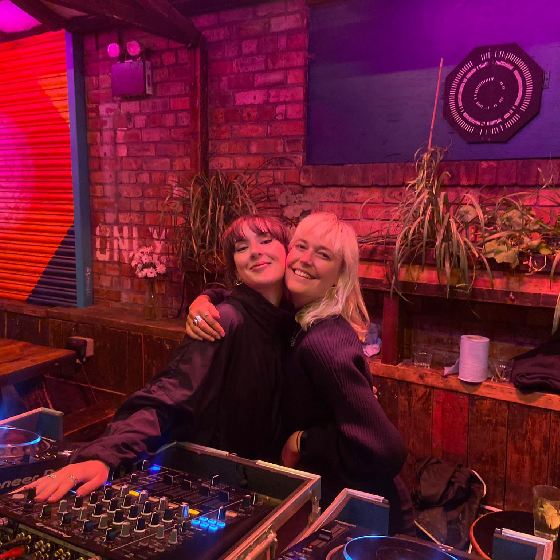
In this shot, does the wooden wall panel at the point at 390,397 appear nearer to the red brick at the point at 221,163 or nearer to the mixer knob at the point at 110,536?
the red brick at the point at 221,163

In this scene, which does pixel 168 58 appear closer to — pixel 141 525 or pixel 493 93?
pixel 493 93

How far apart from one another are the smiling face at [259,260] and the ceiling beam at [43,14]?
9.45 ft

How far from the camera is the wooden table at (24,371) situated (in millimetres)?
3002

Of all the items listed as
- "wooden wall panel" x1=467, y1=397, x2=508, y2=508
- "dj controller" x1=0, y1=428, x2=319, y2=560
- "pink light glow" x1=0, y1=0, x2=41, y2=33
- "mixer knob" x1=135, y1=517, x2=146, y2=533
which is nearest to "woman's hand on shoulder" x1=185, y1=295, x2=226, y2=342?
"dj controller" x1=0, y1=428, x2=319, y2=560

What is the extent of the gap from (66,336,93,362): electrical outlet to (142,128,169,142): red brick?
1.43 meters

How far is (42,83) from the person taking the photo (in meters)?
4.22

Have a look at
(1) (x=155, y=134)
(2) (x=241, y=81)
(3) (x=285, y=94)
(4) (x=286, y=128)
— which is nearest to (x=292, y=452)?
(4) (x=286, y=128)

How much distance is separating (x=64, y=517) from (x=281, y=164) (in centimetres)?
268

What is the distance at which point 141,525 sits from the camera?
1.00 meters

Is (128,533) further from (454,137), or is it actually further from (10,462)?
(454,137)

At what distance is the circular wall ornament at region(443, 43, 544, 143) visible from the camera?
107 inches

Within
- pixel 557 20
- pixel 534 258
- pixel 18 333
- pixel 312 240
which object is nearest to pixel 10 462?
pixel 312 240

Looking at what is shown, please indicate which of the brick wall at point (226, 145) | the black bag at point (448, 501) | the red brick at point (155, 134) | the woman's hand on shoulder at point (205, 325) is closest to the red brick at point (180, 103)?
the brick wall at point (226, 145)

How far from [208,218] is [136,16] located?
3.86 feet
